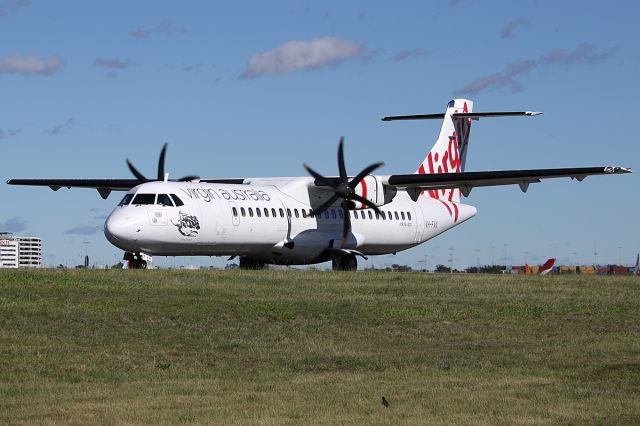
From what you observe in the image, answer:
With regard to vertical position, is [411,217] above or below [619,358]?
above

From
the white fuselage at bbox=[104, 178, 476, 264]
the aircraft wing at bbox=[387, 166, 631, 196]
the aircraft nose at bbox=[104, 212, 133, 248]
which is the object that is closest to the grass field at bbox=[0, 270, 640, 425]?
the aircraft nose at bbox=[104, 212, 133, 248]

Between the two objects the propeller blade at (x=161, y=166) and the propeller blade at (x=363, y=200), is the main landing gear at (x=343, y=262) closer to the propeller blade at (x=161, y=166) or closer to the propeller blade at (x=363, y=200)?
the propeller blade at (x=363, y=200)

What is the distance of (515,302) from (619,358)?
27.1 ft

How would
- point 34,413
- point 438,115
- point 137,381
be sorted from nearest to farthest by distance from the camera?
point 34,413 → point 137,381 → point 438,115

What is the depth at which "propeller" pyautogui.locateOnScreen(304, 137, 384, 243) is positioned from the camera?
41750 millimetres

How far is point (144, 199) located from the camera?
3566 centimetres

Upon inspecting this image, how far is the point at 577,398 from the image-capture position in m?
16.2

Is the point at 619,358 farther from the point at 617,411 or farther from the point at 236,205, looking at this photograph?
the point at 236,205

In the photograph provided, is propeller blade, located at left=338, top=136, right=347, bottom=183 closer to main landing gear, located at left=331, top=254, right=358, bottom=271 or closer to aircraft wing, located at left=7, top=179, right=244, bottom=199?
main landing gear, located at left=331, top=254, right=358, bottom=271

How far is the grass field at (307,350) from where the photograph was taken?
15.2 m

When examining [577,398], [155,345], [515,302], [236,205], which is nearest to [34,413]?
[155,345]

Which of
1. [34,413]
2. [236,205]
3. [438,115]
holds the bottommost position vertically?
[34,413]

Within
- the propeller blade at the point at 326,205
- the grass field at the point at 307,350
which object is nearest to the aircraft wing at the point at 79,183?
the propeller blade at the point at 326,205

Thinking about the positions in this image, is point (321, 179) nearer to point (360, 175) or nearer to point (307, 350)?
point (360, 175)
